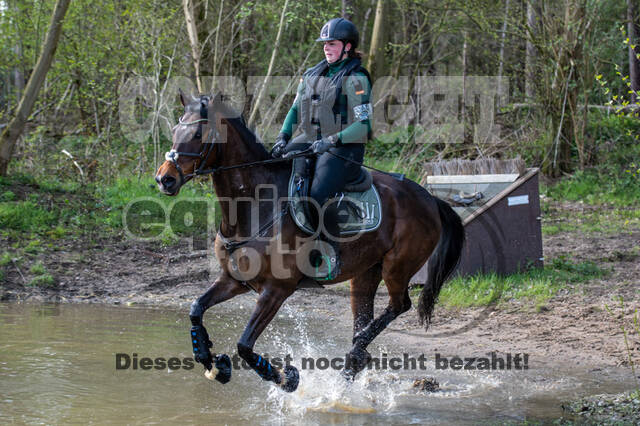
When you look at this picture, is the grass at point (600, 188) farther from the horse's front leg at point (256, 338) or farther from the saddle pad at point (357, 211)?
the horse's front leg at point (256, 338)

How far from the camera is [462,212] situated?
28.4 ft

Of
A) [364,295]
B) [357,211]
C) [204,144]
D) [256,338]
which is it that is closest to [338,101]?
[357,211]

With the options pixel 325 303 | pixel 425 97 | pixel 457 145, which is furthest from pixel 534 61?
pixel 325 303

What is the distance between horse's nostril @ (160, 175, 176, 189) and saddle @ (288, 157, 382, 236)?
3.63 feet

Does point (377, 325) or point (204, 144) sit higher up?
point (204, 144)

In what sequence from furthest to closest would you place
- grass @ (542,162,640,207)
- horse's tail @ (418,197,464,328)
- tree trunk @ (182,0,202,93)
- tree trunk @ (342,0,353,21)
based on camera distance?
tree trunk @ (342,0,353,21) < tree trunk @ (182,0,202,93) < grass @ (542,162,640,207) < horse's tail @ (418,197,464,328)

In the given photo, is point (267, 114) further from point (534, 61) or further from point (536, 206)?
point (536, 206)

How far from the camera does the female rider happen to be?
550cm

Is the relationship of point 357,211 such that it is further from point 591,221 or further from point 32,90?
point 32,90

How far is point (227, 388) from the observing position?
5.88 m

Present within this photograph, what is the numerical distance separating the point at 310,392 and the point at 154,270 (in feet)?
16.2

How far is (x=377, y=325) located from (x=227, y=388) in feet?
4.78

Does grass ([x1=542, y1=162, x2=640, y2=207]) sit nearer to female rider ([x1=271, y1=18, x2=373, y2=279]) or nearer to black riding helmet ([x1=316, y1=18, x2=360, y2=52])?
female rider ([x1=271, y1=18, x2=373, y2=279])

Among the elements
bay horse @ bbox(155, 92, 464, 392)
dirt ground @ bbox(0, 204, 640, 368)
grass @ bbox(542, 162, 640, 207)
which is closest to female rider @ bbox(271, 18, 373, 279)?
bay horse @ bbox(155, 92, 464, 392)
